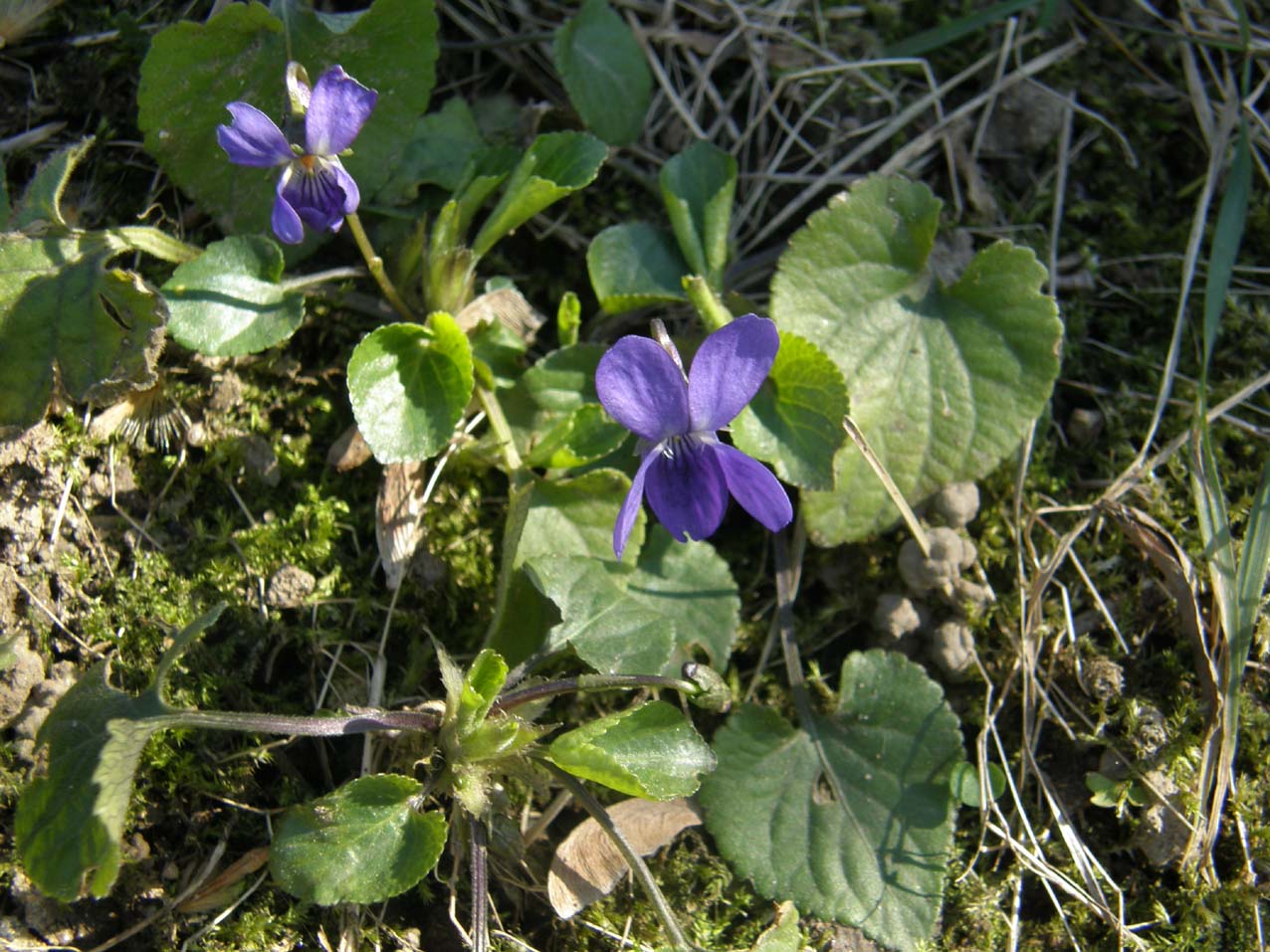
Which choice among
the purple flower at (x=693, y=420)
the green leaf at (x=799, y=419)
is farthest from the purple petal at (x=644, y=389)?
the green leaf at (x=799, y=419)

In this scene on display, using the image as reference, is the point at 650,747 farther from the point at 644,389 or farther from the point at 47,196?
the point at 47,196

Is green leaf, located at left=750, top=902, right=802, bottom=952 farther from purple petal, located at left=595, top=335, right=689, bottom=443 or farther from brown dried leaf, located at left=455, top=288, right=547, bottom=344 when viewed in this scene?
brown dried leaf, located at left=455, top=288, right=547, bottom=344

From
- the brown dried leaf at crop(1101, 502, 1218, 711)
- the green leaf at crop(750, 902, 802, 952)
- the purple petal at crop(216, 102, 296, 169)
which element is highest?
the purple petal at crop(216, 102, 296, 169)

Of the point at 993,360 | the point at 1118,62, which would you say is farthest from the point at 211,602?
the point at 1118,62

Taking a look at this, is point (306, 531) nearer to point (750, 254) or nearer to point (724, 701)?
point (724, 701)

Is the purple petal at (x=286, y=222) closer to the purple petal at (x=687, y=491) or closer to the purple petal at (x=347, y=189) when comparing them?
the purple petal at (x=347, y=189)

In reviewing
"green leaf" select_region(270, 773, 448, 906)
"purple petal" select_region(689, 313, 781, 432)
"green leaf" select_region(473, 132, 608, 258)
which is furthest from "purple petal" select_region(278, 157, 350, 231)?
"green leaf" select_region(270, 773, 448, 906)
